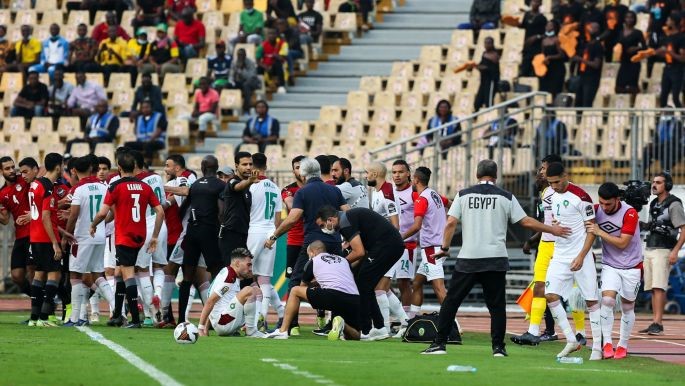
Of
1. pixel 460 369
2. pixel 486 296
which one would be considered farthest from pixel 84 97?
pixel 460 369

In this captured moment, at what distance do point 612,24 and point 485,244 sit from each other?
571 inches

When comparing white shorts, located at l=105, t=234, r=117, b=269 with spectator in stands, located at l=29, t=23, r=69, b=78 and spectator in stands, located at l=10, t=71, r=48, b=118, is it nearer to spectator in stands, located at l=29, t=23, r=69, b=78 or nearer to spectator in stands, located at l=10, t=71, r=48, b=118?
spectator in stands, located at l=10, t=71, r=48, b=118

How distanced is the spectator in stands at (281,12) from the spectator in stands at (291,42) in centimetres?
38

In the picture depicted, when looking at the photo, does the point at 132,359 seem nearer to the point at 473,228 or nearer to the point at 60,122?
the point at 473,228

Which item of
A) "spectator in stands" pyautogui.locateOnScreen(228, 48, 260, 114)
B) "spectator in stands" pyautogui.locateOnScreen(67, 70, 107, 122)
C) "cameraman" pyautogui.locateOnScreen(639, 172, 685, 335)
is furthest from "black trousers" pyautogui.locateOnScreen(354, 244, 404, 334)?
"spectator in stands" pyautogui.locateOnScreen(67, 70, 107, 122)

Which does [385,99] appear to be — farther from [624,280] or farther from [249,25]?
[624,280]

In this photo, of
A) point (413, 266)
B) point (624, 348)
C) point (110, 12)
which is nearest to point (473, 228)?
point (624, 348)

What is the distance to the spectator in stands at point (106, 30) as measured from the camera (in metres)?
35.2

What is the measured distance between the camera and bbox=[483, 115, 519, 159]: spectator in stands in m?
27.1

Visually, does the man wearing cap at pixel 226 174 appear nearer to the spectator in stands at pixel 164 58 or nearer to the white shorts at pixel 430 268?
the white shorts at pixel 430 268

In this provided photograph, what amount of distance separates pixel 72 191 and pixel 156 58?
48.8ft

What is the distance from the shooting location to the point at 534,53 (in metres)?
29.8

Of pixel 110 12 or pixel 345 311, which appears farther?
pixel 110 12

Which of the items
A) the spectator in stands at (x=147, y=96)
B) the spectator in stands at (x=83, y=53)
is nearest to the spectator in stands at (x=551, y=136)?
→ the spectator in stands at (x=147, y=96)
